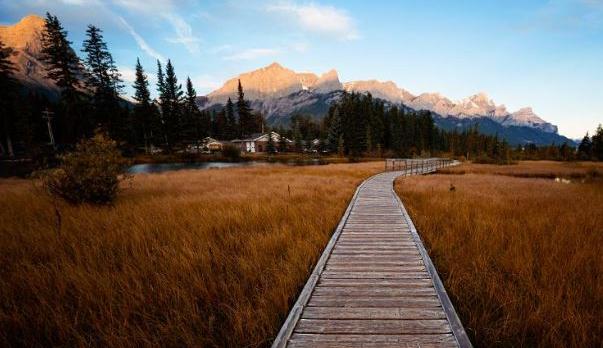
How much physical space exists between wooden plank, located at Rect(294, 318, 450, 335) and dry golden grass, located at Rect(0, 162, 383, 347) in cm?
45

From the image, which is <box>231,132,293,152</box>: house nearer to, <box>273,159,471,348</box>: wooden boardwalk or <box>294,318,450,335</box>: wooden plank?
<box>273,159,471,348</box>: wooden boardwalk

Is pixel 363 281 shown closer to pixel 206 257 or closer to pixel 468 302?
pixel 468 302

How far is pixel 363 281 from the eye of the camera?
14.3ft

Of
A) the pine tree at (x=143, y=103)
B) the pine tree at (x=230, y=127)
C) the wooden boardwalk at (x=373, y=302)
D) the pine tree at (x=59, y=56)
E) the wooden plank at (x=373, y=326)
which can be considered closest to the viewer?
the wooden boardwalk at (x=373, y=302)

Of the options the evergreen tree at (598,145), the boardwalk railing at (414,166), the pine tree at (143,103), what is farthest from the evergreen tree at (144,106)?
the evergreen tree at (598,145)

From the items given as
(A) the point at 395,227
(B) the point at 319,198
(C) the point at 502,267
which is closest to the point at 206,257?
(A) the point at 395,227

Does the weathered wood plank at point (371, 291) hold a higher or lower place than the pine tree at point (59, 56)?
lower

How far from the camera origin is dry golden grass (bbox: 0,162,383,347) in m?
3.29

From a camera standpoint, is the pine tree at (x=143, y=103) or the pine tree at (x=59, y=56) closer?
the pine tree at (x=59, y=56)

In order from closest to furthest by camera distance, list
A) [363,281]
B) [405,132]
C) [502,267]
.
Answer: [363,281] < [502,267] < [405,132]

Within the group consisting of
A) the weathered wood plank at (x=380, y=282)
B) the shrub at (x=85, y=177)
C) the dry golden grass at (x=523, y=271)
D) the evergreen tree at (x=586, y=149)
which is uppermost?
the shrub at (x=85, y=177)

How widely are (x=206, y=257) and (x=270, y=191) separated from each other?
8077 mm

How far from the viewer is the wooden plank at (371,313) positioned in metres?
3.31

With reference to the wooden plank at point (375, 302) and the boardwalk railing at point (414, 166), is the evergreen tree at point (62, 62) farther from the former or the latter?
the wooden plank at point (375, 302)
